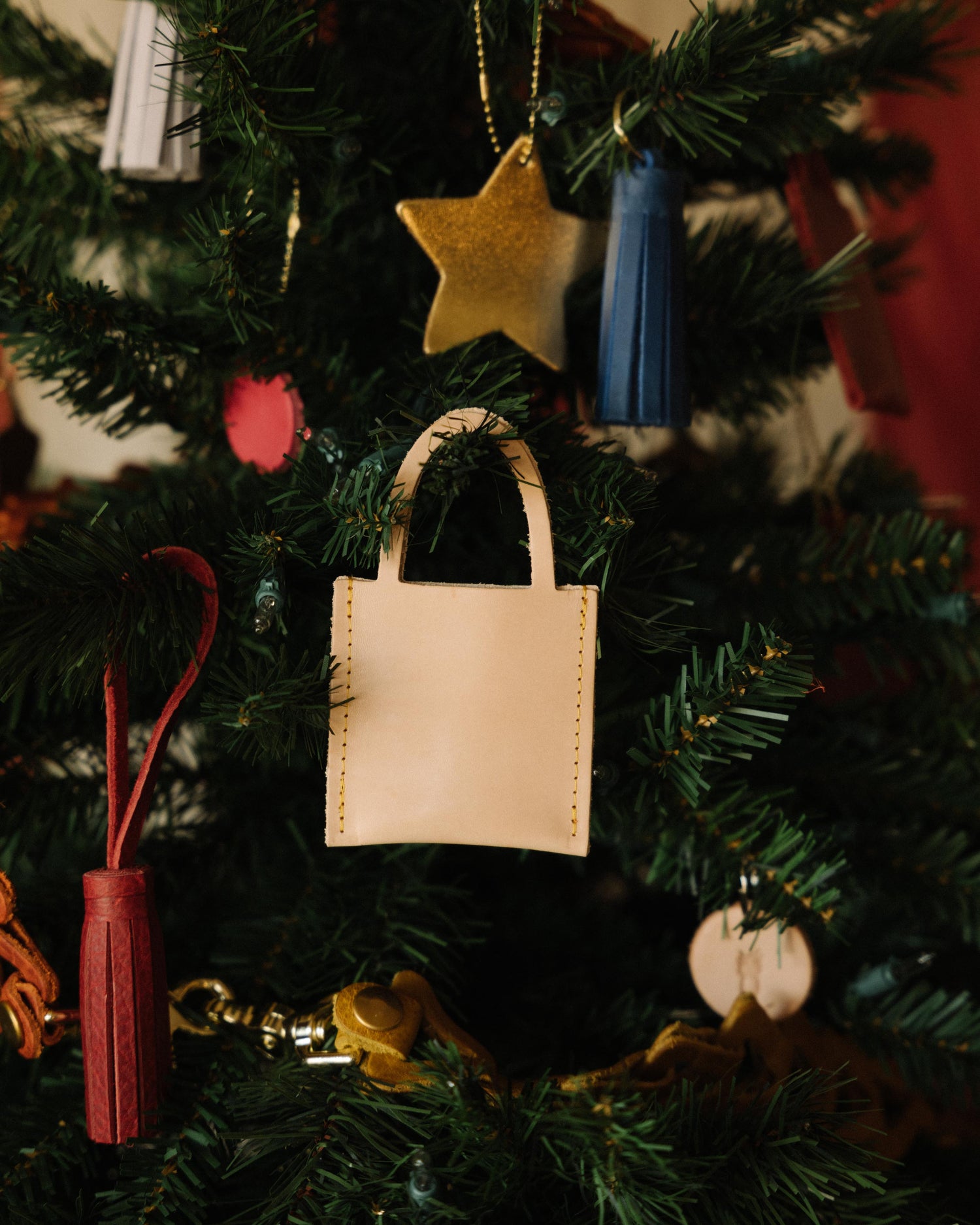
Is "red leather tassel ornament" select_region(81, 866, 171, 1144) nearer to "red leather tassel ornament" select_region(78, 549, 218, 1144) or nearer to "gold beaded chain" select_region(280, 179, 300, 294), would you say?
"red leather tassel ornament" select_region(78, 549, 218, 1144)

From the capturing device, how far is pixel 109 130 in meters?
0.47

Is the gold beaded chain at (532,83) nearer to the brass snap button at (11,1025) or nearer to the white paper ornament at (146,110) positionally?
the white paper ornament at (146,110)

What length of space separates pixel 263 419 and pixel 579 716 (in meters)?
0.22

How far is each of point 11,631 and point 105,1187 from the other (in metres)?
0.31

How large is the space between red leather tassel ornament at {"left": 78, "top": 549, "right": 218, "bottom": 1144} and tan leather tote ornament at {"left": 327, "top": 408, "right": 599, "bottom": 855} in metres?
0.07

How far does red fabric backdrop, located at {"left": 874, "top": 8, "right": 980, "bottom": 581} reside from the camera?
3.11ft

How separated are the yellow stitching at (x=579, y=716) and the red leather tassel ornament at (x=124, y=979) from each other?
0.14 metres

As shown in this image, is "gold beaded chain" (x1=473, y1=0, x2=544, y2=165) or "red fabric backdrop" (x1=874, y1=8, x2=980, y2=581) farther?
"red fabric backdrop" (x1=874, y1=8, x2=980, y2=581)

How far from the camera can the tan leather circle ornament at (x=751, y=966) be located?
444 mm

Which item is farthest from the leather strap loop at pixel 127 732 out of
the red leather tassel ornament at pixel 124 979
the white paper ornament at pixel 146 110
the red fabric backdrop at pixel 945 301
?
the red fabric backdrop at pixel 945 301

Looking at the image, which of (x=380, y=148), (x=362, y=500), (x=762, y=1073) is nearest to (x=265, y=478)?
(x=362, y=500)

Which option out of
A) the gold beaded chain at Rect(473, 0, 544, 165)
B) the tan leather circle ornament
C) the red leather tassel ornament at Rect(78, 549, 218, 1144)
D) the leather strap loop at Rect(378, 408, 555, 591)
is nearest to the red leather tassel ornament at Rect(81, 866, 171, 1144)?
the red leather tassel ornament at Rect(78, 549, 218, 1144)

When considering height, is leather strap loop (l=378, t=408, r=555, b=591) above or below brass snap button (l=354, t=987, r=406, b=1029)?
above

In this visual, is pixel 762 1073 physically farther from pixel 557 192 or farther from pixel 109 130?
pixel 109 130
